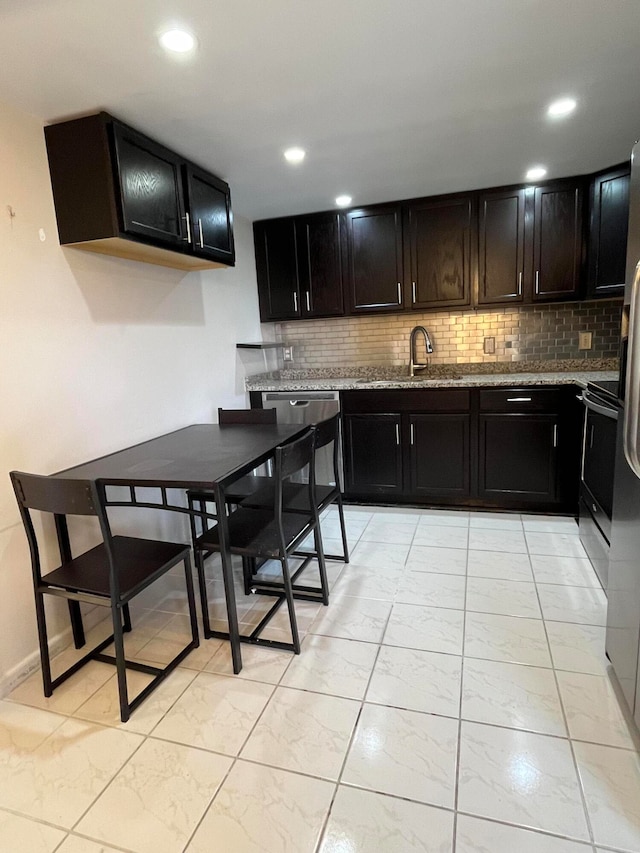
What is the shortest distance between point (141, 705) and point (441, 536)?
1.97 metres

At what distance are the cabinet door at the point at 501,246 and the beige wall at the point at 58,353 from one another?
2.12m

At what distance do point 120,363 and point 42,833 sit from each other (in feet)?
6.05

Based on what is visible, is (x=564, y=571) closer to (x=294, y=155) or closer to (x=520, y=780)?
(x=520, y=780)

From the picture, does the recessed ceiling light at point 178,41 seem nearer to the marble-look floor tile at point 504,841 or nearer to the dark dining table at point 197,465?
the dark dining table at point 197,465

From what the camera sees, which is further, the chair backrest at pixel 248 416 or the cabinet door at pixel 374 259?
the cabinet door at pixel 374 259

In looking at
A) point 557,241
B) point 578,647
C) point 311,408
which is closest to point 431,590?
point 578,647

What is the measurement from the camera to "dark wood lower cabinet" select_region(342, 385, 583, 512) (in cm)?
318

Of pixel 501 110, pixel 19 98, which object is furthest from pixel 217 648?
pixel 501 110

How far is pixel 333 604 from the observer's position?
232 cm

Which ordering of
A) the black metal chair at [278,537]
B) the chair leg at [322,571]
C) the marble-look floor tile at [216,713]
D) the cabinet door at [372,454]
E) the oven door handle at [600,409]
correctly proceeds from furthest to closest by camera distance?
1. the cabinet door at [372,454]
2. the chair leg at [322,571]
3. the oven door handle at [600,409]
4. the black metal chair at [278,537]
5. the marble-look floor tile at [216,713]

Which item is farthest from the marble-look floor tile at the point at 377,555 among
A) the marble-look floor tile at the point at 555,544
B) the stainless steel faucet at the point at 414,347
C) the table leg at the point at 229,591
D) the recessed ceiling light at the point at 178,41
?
the recessed ceiling light at the point at 178,41

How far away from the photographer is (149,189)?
7.30ft

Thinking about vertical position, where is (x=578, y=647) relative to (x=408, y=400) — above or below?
below

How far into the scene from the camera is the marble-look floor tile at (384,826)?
1216 millimetres
